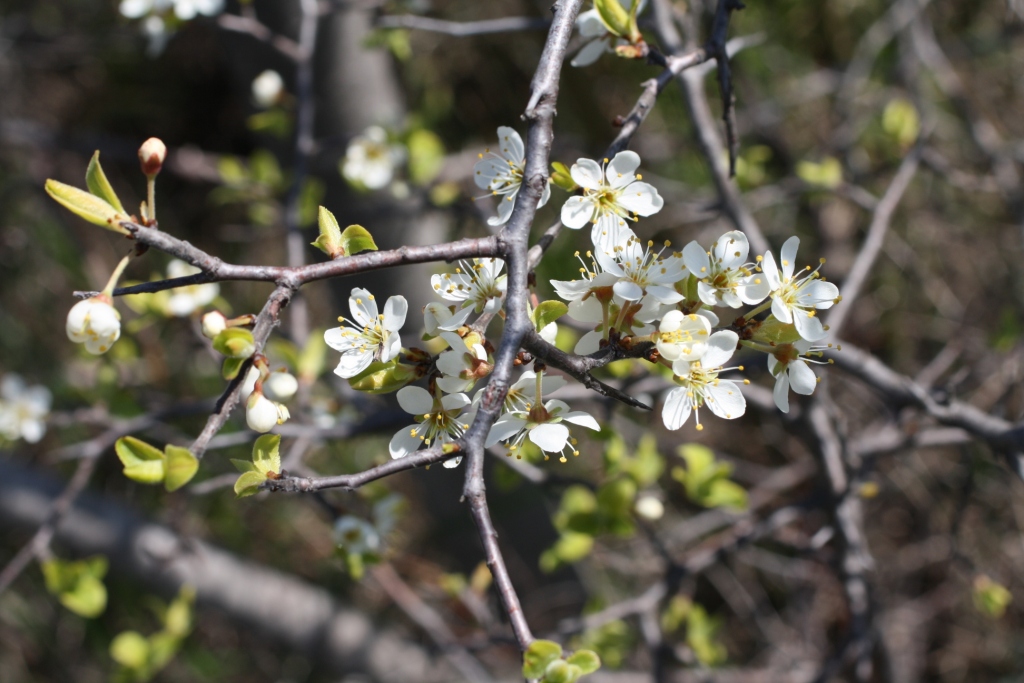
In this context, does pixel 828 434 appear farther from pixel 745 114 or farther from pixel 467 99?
pixel 467 99

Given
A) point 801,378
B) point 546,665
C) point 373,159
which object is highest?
point 373,159

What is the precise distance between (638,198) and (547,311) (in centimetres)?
24

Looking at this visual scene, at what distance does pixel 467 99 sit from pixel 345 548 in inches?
80.9

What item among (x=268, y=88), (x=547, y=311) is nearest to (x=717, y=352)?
(x=547, y=311)

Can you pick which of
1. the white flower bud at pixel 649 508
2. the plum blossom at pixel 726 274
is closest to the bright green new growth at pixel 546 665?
the plum blossom at pixel 726 274

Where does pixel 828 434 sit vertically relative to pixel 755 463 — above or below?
above

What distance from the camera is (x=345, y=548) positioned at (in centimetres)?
130

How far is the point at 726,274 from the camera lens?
0.87m

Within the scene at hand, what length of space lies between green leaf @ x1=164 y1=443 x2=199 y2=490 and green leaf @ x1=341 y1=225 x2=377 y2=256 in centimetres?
25

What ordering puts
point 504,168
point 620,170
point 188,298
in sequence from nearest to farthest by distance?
point 620,170 < point 504,168 < point 188,298

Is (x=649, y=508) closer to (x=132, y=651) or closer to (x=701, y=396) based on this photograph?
(x=701, y=396)

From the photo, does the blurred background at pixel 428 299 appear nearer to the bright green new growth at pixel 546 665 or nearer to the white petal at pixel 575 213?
the white petal at pixel 575 213

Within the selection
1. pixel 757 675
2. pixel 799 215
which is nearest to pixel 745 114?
pixel 799 215

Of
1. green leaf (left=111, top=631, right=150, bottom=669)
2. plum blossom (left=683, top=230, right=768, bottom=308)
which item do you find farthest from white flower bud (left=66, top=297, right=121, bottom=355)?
green leaf (left=111, top=631, right=150, bottom=669)
